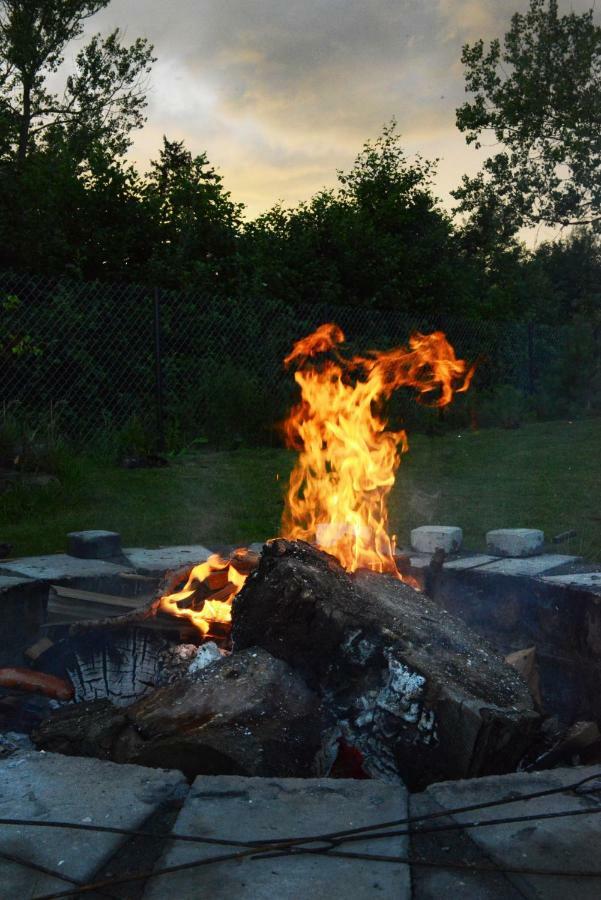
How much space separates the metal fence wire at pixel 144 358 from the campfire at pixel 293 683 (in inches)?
248

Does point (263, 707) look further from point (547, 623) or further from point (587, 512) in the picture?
point (587, 512)

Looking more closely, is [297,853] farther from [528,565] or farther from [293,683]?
[528,565]

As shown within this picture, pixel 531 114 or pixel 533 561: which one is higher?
pixel 531 114

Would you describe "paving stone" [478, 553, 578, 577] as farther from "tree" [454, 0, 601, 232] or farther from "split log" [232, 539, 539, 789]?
"tree" [454, 0, 601, 232]

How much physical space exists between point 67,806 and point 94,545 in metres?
2.51

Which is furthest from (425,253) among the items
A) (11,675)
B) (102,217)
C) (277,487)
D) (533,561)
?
(11,675)

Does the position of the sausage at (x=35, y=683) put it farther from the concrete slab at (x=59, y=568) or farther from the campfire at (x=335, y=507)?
the concrete slab at (x=59, y=568)

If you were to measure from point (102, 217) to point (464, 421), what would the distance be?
6143mm

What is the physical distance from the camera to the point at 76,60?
20.9 metres

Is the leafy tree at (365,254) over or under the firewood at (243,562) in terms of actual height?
over

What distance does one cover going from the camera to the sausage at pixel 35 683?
325cm

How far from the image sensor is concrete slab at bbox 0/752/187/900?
1804 millimetres

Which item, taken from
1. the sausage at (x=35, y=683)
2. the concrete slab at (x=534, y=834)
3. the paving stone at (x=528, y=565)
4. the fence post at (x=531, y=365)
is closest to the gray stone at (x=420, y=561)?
the paving stone at (x=528, y=565)

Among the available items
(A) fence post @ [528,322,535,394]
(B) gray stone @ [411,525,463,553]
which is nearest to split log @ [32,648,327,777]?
(B) gray stone @ [411,525,463,553]
